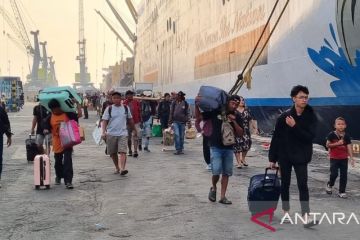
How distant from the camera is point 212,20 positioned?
3059 cm

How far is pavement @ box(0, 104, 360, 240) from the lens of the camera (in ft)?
19.7

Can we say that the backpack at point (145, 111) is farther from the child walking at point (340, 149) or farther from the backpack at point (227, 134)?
the backpack at point (227, 134)

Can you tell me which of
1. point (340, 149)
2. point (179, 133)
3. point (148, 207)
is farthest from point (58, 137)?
point (179, 133)

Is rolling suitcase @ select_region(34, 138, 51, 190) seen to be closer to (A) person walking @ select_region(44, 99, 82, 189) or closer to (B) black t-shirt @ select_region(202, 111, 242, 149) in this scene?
(A) person walking @ select_region(44, 99, 82, 189)

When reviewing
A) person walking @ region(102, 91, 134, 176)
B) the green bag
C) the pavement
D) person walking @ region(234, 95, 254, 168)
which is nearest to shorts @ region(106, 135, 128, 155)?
person walking @ region(102, 91, 134, 176)

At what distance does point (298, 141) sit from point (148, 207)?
230 cm

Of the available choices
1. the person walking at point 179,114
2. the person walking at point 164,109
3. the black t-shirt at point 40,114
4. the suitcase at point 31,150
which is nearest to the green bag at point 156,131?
the person walking at point 164,109

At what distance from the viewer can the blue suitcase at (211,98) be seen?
733cm

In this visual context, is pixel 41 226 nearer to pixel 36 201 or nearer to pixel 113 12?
pixel 36 201

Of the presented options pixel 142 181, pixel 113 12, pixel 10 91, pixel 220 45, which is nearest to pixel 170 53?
pixel 10 91

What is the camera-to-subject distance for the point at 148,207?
7438mm

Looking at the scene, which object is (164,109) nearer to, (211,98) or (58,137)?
(58,137)

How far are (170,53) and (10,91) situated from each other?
55.5ft

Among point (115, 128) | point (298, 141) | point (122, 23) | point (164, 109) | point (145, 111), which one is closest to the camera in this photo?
point (298, 141)
